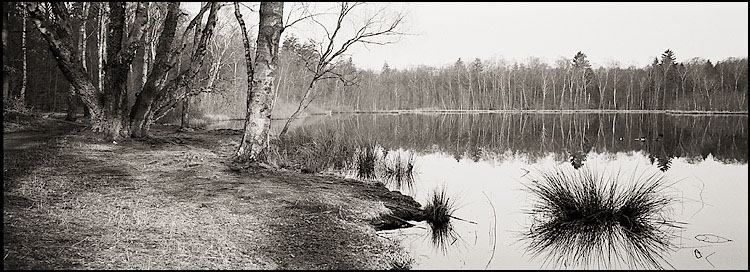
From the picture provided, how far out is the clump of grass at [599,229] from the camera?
18.0 feet

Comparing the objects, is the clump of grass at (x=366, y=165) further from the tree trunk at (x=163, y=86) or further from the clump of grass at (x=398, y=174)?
the tree trunk at (x=163, y=86)

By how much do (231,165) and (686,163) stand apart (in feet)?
35.6

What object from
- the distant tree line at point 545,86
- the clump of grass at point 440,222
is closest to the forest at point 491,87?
the distant tree line at point 545,86

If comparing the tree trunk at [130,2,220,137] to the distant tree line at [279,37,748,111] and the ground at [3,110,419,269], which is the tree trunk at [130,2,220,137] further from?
the distant tree line at [279,37,748,111]

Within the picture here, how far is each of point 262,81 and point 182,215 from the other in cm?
394

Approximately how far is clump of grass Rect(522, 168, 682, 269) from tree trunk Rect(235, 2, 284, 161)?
4.89 m

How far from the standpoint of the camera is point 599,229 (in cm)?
628

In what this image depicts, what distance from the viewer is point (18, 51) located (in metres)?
23.1

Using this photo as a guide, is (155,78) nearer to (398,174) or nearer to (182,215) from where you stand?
(398,174)

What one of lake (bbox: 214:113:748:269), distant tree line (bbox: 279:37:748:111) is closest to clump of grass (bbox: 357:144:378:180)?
lake (bbox: 214:113:748:269)

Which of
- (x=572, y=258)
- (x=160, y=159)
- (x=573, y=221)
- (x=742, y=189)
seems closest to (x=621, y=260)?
(x=572, y=258)

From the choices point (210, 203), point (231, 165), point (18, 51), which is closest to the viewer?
point (210, 203)

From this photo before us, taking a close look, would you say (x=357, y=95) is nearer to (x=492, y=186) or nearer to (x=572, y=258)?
(x=492, y=186)

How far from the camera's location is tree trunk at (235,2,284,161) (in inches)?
363
